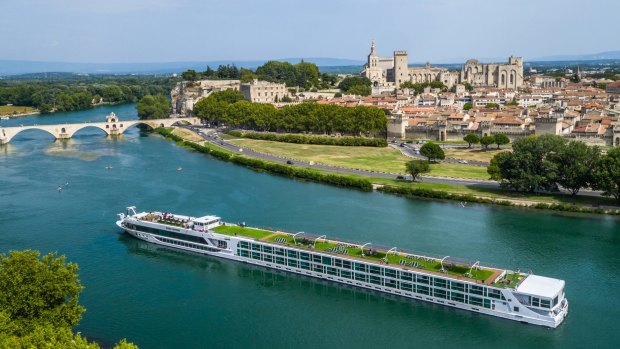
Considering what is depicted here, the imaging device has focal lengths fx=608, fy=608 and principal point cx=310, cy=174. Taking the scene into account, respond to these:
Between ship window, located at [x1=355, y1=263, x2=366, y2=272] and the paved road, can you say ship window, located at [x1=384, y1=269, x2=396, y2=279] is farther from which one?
the paved road

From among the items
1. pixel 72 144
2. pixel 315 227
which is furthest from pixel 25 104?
pixel 315 227

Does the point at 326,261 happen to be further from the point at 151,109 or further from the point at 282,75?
the point at 282,75

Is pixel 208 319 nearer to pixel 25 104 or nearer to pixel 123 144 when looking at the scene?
pixel 123 144

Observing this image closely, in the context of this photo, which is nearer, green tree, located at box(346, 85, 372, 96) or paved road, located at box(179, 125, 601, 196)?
paved road, located at box(179, 125, 601, 196)

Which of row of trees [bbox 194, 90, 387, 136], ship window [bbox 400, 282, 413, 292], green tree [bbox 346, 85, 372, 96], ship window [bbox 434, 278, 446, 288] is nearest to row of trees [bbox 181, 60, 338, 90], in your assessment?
green tree [bbox 346, 85, 372, 96]

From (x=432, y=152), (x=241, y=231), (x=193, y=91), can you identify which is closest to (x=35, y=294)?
(x=241, y=231)

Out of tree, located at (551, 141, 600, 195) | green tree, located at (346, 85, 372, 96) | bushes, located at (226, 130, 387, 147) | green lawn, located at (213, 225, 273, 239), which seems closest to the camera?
green lawn, located at (213, 225, 273, 239)

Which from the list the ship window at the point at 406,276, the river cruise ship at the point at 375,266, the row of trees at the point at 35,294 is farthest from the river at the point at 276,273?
the row of trees at the point at 35,294
